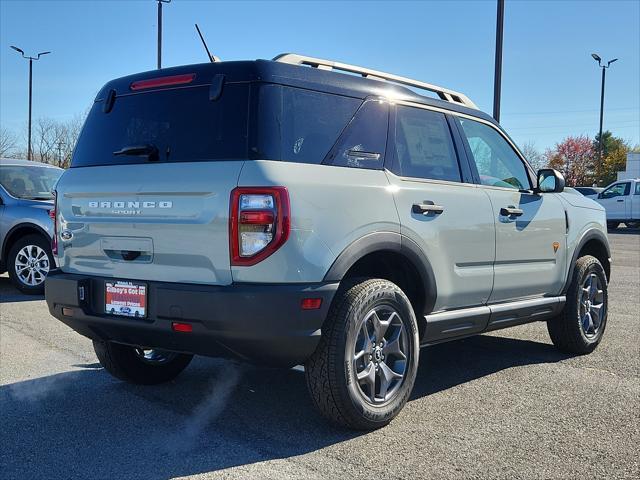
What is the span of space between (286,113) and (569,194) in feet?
10.5

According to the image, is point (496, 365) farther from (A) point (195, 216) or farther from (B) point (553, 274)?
(A) point (195, 216)

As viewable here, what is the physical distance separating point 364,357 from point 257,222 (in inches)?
40.6

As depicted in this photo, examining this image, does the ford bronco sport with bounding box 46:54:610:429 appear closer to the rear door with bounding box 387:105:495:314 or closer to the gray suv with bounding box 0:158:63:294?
the rear door with bounding box 387:105:495:314

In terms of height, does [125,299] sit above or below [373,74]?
below

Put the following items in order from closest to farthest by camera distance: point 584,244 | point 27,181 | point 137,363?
point 137,363 → point 584,244 → point 27,181

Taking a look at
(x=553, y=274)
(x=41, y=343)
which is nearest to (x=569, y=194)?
(x=553, y=274)

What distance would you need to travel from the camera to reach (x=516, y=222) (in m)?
4.99

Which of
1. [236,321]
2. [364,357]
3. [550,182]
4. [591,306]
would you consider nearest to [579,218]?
[550,182]

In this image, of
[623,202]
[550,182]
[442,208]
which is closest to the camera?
[442,208]

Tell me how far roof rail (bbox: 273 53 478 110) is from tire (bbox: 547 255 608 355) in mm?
1777

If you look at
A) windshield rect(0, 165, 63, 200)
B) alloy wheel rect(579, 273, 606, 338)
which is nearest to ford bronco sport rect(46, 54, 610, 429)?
alloy wheel rect(579, 273, 606, 338)

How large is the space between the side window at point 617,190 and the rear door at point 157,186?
82.8ft

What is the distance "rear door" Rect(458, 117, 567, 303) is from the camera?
191 inches

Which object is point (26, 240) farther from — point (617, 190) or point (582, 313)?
point (617, 190)
